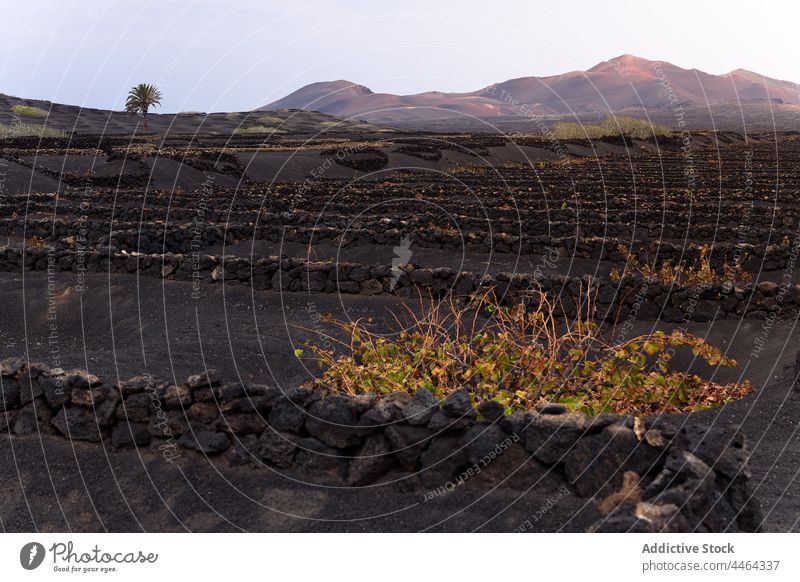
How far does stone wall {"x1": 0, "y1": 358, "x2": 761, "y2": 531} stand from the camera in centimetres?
479

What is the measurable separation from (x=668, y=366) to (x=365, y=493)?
5724 mm

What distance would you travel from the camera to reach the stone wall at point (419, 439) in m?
4.79

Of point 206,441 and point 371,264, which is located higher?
point 206,441

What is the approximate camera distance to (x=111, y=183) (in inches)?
1242

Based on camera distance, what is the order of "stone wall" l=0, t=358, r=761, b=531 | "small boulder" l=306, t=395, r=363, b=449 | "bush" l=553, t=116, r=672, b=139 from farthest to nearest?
1. "bush" l=553, t=116, r=672, b=139
2. "small boulder" l=306, t=395, r=363, b=449
3. "stone wall" l=0, t=358, r=761, b=531

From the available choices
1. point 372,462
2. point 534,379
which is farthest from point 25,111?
point 372,462

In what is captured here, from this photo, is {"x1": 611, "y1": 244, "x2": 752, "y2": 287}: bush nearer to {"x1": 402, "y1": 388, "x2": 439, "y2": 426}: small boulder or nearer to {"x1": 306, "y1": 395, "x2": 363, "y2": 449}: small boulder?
{"x1": 402, "y1": 388, "x2": 439, "y2": 426}: small boulder

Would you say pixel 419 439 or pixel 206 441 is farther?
pixel 206 441

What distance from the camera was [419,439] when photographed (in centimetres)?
575

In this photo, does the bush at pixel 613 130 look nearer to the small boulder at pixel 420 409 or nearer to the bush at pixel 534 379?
the bush at pixel 534 379

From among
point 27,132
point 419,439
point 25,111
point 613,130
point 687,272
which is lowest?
point 687,272

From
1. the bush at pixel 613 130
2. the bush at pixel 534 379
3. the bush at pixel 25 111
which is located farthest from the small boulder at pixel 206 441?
the bush at pixel 25 111


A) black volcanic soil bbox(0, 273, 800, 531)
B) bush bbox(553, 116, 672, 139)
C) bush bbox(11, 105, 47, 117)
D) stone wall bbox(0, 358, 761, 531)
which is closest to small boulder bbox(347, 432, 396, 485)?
stone wall bbox(0, 358, 761, 531)

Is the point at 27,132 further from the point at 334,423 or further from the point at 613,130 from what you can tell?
the point at 334,423
